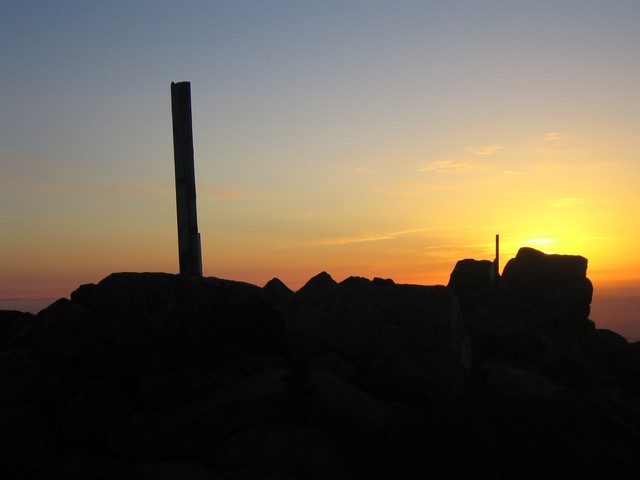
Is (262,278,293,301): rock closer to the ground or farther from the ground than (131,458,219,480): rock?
farther from the ground

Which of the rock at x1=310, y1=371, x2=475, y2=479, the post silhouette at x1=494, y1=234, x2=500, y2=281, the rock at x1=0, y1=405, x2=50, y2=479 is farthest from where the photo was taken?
the post silhouette at x1=494, y1=234, x2=500, y2=281

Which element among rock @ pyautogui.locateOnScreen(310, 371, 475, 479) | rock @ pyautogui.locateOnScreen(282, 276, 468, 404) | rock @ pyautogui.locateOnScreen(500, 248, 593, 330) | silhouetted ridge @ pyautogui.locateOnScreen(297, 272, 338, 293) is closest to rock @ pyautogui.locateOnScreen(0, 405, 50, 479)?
rock @ pyautogui.locateOnScreen(310, 371, 475, 479)

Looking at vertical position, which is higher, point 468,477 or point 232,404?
point 232,404

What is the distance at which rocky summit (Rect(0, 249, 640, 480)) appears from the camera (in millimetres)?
9672

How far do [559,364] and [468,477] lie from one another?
4.33 meters

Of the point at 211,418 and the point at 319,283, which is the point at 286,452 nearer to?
the point at 211,418

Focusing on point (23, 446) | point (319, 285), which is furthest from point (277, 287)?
point (23, 446)

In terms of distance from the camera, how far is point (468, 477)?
10.1m

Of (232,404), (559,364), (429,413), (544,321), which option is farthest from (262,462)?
→ (544,321)

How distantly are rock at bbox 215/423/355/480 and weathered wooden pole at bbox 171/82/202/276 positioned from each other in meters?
4.72

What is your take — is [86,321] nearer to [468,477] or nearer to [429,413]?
[429,413]

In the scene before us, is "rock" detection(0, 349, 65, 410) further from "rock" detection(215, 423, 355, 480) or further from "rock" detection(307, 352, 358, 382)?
"rock" detection(307, 352, 358, 382)

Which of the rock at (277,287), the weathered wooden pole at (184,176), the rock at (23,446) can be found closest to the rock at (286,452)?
the rock at (23,446)

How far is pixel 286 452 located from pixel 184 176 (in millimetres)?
6264
